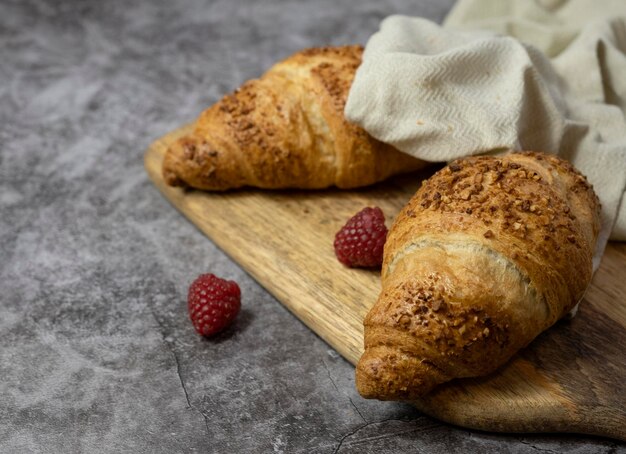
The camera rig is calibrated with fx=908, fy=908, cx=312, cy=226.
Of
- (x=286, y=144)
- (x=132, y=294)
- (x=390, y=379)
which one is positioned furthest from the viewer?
(x=286, y=144)

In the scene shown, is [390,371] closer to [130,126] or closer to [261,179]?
[261,179]

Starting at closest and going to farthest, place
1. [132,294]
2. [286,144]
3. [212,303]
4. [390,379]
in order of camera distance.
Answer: [390,379]
[212,303]
[132,294]
[286,144]

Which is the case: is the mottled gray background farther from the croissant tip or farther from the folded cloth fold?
the folded cloth fold

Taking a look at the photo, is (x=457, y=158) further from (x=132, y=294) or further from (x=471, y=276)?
(x=132, y=294)

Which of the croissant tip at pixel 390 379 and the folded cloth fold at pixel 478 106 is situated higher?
the folded cloth fold at pixel 478 106

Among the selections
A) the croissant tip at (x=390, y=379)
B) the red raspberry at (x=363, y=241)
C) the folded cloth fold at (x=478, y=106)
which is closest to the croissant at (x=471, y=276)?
the croissant tip at (x=390, y=379)

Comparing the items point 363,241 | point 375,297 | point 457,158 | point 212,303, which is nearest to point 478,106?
point 457,158

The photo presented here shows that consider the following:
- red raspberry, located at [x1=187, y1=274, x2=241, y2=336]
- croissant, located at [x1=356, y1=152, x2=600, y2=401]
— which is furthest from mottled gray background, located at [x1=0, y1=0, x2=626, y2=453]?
croissant, located at [x1=356, y1=152, x2=600, y2=401]

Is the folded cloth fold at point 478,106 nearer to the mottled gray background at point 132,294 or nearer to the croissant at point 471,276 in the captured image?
the croissant at point 471,276
